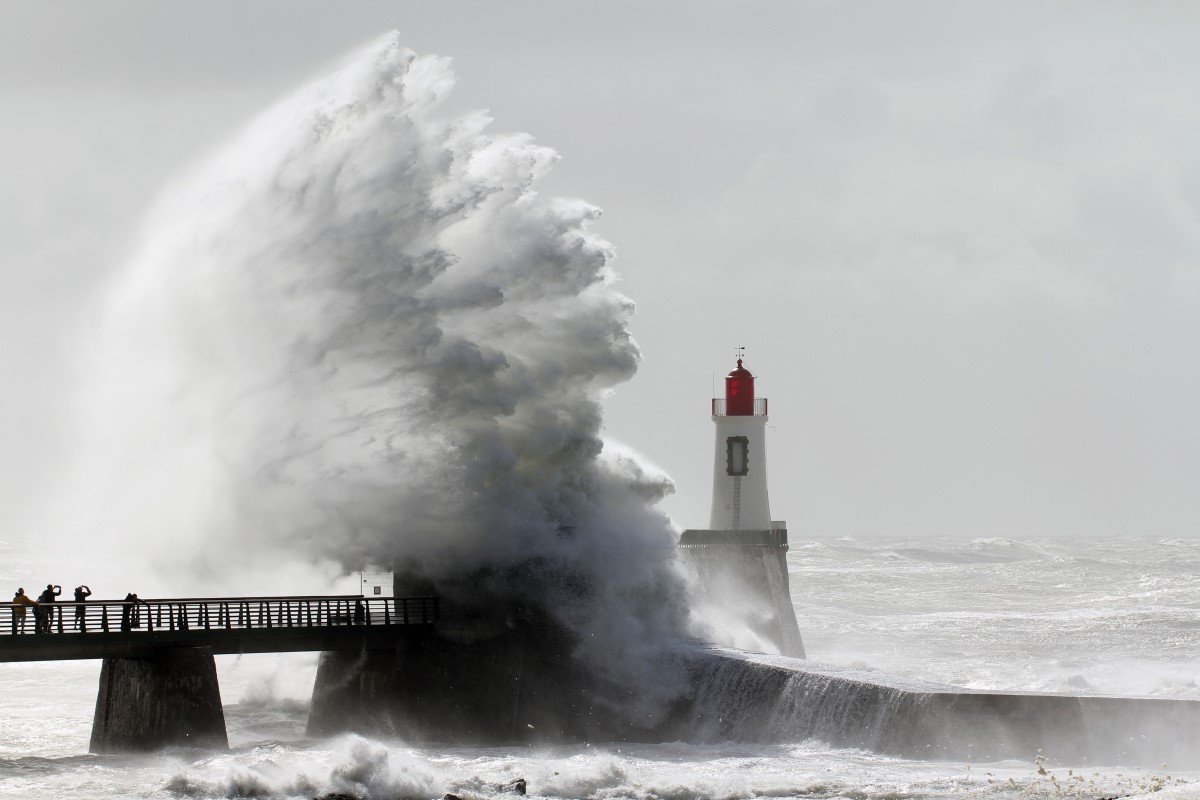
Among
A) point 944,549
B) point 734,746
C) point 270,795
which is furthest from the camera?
point 944,549

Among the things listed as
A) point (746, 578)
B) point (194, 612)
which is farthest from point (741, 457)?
point (194, 612)

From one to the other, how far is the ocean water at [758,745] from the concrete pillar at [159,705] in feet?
1.33

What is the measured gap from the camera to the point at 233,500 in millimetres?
26797

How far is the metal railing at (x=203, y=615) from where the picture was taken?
74.9ft

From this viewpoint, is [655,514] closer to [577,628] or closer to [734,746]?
[577,628]

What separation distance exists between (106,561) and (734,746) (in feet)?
178

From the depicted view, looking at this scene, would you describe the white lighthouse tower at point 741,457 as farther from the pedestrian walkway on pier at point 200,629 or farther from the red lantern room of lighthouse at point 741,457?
the pedestrian walkway on pier at point 200,629

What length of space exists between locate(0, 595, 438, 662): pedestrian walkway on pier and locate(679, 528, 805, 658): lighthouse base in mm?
8576

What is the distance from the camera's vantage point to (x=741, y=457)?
35.2m

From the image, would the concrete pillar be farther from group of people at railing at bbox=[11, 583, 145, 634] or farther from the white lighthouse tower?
the white lighthouse tower

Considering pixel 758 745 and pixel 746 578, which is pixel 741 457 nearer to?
pixel 746 578

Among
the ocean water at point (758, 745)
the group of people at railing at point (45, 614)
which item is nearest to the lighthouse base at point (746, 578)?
the ocean water at point (758, 745)

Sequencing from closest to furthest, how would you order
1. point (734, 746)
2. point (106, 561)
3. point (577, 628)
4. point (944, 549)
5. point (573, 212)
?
point (734, 746) → point (577, 628) → point (573, 212) → point (106, 561) → point (944, 549)

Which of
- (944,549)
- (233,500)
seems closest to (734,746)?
(233,500)
